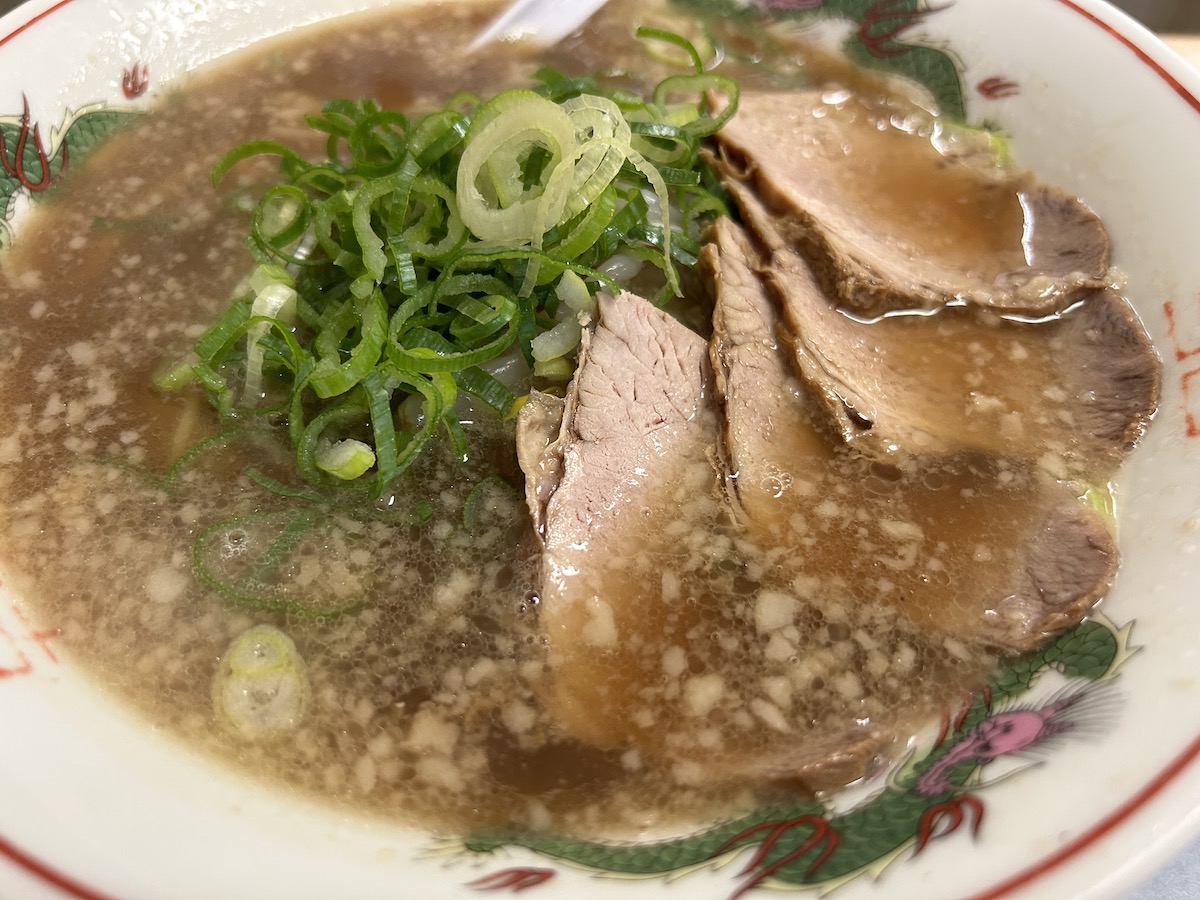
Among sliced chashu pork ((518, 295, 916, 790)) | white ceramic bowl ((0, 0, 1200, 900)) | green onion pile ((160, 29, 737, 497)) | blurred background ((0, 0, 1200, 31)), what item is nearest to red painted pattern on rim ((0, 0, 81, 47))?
green onion pile ((160, 29, 737, 497))

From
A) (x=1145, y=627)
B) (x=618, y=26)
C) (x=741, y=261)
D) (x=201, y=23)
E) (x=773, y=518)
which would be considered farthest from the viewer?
(x=618, y=26)

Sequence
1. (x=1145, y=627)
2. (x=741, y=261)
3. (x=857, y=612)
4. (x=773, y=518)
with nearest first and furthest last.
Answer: (x=1145, y=627) < (x=857, y=612) < (x=773, y=518) < (x=741, y=261)

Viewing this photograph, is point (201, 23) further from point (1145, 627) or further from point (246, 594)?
point (1145, 627)

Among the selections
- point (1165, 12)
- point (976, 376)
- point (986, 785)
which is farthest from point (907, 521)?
point (1165, 12)

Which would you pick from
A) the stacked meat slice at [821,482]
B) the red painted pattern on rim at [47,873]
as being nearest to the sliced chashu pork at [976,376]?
the stacked meat slice at [821,482]

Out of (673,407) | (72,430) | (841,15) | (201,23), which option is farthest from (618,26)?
(72,430)

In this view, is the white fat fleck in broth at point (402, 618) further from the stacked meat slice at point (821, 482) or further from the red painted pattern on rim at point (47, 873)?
the red painted pattern on rim at point (47, 873)
